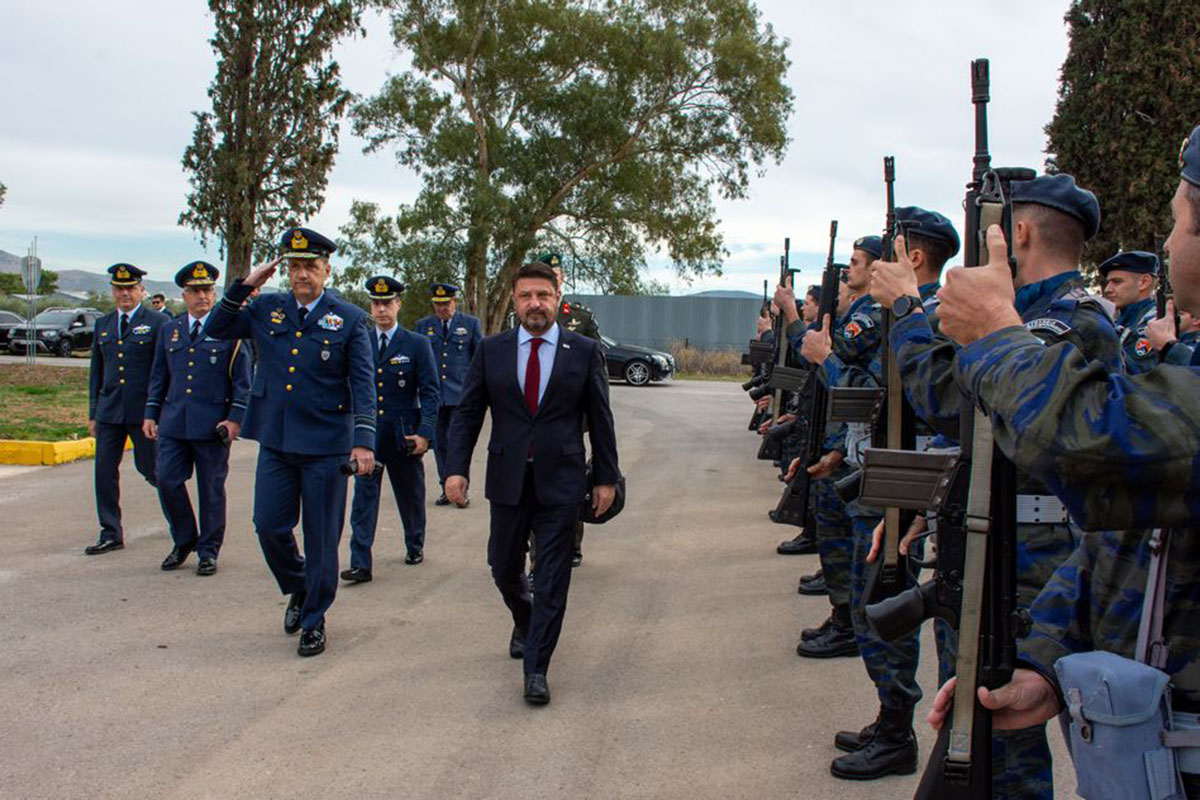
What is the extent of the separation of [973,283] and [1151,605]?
649mm

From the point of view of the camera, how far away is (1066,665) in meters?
1.91

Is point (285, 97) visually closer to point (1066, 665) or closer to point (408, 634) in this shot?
point (408, 634)

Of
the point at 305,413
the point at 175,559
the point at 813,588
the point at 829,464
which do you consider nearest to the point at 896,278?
the point at 829,464

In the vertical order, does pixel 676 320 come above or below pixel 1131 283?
above

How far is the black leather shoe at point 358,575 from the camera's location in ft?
23.8

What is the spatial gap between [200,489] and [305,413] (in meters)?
2.10

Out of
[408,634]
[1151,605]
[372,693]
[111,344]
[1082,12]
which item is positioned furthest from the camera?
[1082,12]

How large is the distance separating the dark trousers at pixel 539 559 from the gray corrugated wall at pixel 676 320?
32990 mm

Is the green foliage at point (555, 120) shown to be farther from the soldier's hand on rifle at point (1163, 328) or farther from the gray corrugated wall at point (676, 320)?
the soldier's hand on rifle at point (1163, 328)

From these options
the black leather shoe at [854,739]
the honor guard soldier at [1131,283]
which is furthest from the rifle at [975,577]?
the honor guard soldier at [1131,283]

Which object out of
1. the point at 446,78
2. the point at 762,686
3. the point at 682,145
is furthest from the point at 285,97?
the point at 762,686

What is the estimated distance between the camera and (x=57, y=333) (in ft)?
107

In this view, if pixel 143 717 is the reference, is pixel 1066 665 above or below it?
above

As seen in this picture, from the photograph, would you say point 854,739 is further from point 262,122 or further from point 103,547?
point 262,122
